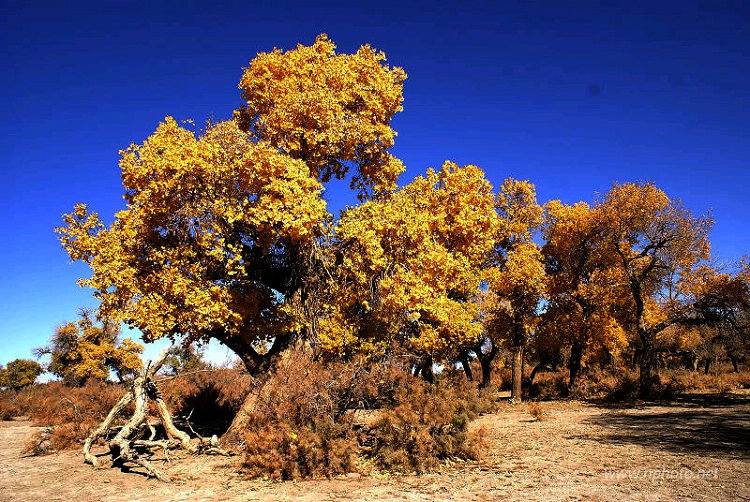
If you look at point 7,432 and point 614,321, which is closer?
point 7,432

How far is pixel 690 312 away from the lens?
17281 millimetres

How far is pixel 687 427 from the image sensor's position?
1055 centimetres

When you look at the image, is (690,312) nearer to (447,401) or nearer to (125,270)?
(447,401)

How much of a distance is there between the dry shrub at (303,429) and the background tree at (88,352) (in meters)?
26.6

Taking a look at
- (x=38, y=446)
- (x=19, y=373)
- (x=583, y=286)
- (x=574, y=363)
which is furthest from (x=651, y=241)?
(x=19, y=373)

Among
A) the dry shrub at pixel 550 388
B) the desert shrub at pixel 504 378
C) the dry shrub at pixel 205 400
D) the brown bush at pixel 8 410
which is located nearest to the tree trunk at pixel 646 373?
the dry shrub at pixel 550 388

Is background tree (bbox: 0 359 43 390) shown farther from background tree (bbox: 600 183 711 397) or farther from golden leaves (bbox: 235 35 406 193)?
background tree (bbox: 600 183 711 397)

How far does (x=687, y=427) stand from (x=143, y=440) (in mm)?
13578

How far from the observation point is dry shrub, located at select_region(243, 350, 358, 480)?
7.86 meters

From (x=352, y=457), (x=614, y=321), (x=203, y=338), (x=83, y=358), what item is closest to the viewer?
(x=352, y=457)

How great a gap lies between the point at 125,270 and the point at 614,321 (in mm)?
20563

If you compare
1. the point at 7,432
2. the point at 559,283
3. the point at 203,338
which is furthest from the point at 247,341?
the point at 559,283

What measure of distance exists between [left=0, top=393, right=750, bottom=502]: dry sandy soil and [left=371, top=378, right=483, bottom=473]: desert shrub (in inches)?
13.5

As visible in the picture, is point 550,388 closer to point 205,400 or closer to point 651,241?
point 651,241
